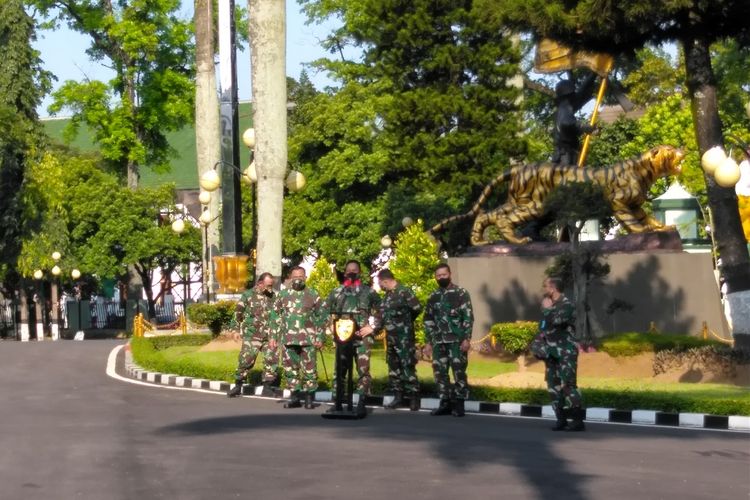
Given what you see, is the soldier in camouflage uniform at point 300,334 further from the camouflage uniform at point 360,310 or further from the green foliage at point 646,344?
the green foliage at point 646,344

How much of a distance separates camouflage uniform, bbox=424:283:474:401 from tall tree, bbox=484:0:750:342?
19.5 feet

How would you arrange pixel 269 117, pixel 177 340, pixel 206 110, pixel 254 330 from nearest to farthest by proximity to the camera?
pixel 254 330 → pixel 269 117 → pixel 177 340 → pixel 206 110

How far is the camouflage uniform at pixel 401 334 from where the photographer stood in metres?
18.5

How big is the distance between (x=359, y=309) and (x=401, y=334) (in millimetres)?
1269

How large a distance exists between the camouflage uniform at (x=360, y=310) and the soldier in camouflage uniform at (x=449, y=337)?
72cm

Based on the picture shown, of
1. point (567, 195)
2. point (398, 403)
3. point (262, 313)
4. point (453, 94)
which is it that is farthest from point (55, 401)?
point (453, 94)

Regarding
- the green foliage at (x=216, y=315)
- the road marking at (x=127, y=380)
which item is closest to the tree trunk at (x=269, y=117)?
the road marking at (x=127, y=380)

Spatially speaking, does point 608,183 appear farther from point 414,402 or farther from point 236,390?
point 414,402

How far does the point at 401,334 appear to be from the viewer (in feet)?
61.0

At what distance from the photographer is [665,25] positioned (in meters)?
22.5

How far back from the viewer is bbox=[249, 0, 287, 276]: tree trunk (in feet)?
90.0

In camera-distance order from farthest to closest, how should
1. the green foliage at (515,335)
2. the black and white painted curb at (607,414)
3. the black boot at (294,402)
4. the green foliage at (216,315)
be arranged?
the green foliage at (216,315)
the green foliage at (515,335)
the black boot at (294,402)
the black and white painted curb at (607,414)

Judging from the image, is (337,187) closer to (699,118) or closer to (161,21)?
(161,21)

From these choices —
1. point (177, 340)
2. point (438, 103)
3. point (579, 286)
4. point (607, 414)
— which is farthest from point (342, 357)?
point (438, 103)
